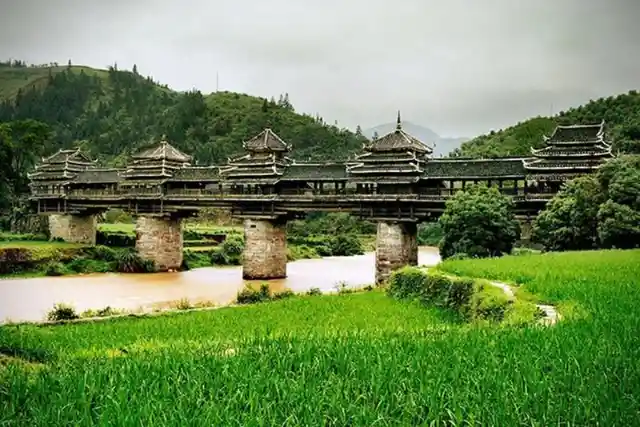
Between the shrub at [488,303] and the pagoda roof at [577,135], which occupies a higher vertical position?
the pagoda roof at [577,135]

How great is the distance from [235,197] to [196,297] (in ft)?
26.2

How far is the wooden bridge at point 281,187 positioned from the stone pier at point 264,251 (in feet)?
0.17

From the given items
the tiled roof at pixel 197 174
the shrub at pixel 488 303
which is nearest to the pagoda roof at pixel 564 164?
the shrub at pixel 488 303

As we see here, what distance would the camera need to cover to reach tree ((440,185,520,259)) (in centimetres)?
2356

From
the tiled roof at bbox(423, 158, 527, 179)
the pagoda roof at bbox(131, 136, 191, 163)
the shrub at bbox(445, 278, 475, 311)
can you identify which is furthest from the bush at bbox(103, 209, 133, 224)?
the shrub at bbox(445, 278, 475, 311)

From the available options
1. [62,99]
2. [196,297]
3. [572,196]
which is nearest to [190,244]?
[196,297]

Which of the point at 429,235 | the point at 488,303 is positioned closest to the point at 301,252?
the point at 429,235

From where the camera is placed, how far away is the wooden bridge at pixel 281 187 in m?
25.8

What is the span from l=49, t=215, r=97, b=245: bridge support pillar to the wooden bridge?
8 centimetres

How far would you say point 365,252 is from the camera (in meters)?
51.2

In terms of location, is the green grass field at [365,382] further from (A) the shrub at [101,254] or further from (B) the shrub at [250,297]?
(A) the shrub at [101,254]

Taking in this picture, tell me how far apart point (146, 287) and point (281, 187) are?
845 centimetres

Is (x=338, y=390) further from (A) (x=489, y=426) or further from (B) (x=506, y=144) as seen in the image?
(B) (x=506, y=144)

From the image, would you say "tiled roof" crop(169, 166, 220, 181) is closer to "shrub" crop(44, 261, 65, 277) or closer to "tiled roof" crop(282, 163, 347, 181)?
"tiled roof" crop(282, 163, 347, 181)
